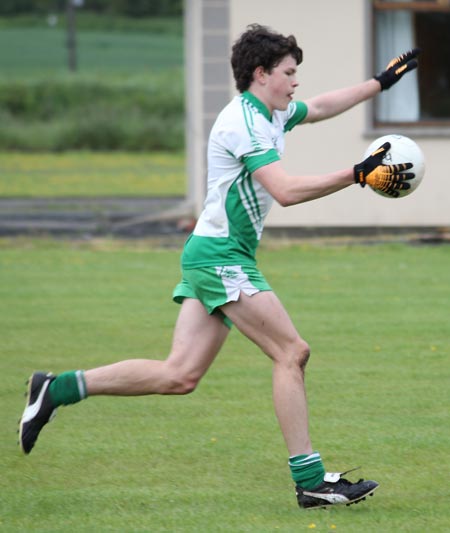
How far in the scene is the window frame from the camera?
16.9m

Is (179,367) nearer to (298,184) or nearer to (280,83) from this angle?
(298,184)

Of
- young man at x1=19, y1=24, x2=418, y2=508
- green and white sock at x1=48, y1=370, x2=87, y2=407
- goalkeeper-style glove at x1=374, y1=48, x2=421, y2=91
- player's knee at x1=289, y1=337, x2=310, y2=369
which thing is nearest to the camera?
young man at x1=19, y1=24, x2=418, y2=508

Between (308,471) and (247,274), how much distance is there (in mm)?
903

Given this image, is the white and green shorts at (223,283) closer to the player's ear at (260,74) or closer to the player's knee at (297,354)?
the player's knee at (297,354)

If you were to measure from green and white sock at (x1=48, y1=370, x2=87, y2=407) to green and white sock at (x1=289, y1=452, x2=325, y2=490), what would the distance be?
1.05 metres

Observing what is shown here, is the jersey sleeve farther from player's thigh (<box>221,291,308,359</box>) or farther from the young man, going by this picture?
player's thigh (<box>221,291,308,359</box>)

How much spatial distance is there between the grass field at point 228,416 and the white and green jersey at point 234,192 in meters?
1.11

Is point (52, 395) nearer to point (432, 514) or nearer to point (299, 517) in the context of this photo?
point (299, 517)

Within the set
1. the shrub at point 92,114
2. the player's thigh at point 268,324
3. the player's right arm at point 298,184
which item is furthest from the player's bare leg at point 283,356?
the shrub at point 92,114

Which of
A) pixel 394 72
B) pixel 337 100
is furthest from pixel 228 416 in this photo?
pixel 394 72

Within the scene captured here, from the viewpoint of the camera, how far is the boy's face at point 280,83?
612 cm

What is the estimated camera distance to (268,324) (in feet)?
19.9

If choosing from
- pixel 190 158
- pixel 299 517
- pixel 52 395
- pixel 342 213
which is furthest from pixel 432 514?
pixel 190 158

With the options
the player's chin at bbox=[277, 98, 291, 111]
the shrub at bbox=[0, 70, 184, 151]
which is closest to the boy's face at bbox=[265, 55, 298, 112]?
the player's chin at bbox=[277, 98, 291, 111]
